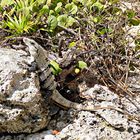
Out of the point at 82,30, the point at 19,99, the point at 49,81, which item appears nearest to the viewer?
the point at 19,99

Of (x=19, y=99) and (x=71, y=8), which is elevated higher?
(x=71, y=8)

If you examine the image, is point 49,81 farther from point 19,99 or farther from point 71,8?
point 71,8

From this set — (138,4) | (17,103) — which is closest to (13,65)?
(17,103)

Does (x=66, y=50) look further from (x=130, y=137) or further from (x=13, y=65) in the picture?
(x=130, y=137)

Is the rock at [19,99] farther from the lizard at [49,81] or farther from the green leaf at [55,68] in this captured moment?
the green leaf at [55,68]

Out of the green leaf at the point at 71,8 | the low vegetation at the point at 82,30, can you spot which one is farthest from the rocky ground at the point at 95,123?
the green leaf at the point at 71,8

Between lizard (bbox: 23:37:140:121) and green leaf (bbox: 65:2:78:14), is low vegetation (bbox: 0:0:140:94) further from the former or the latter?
lizard (bbox: 23:37:140:121)

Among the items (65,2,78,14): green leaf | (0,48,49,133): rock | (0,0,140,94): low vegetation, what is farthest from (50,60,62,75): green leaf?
(65,2,78,14): green leaf

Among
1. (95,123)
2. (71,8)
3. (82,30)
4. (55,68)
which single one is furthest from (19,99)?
(71,8)
